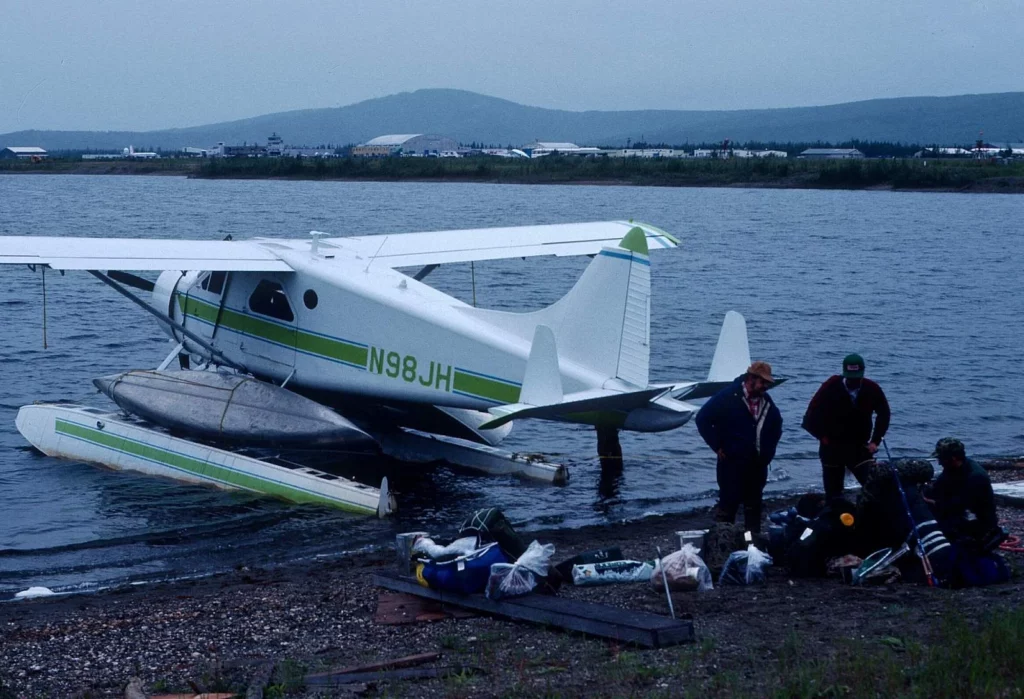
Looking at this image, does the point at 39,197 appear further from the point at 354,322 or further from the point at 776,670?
the point at 776,670

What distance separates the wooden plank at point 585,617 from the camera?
22.6 ft

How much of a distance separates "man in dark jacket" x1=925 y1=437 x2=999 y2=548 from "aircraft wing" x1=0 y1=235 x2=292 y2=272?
862 cm

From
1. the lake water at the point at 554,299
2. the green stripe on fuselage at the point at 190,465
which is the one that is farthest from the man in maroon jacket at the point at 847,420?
the green stripe on fuselage at the point at 190,465

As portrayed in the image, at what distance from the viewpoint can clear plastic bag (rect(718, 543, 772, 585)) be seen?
328 inches

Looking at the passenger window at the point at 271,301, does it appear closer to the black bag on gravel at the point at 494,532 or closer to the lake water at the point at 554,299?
the lake water at the point at 554,299

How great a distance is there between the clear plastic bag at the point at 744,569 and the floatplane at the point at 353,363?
302cm

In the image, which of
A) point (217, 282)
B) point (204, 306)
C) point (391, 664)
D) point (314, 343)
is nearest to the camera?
point (391, 664)

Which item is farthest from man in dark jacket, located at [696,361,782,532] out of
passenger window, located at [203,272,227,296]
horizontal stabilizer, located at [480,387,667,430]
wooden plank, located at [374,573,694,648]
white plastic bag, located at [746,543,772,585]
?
passenger window, located at [203,272,227,296]

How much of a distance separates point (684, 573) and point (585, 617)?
3.75 feet

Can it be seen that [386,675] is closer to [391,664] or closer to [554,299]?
[391,664]

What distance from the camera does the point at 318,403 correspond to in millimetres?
14484

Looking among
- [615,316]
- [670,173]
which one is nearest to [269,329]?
[615,316]

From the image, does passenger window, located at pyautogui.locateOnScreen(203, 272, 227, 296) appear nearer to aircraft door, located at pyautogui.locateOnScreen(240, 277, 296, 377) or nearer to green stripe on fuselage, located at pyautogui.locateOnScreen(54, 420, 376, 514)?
aircraft door, located at pyautogui.locateOnScreen(240, 277, 296, 377)

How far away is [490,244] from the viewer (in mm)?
17031
